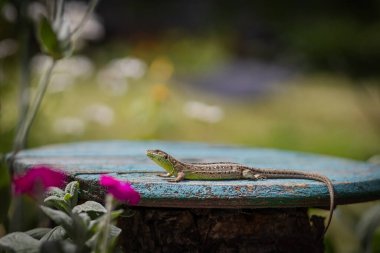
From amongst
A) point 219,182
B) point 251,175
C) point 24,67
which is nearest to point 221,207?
point 219,182

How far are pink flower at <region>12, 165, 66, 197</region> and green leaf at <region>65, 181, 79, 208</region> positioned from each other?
0.16 ft

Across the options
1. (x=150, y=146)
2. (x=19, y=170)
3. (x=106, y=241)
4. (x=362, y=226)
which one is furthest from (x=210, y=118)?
(x=106, y=241)

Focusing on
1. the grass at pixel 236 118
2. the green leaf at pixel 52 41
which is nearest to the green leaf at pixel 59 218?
the green leaf at pixel 52 41

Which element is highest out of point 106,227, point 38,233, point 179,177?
point 179,177

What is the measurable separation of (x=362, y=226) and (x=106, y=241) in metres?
1.92

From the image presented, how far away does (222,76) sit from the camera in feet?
32.4

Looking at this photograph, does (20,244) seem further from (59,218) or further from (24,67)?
(24,67)

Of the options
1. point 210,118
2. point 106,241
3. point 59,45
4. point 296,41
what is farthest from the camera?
point 296,41

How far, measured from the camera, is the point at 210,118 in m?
4.80

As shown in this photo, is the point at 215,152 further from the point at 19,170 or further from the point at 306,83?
the point at 306,83

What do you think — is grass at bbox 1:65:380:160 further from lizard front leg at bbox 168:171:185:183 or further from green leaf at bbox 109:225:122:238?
green leaf at bbox 109:225:122:238

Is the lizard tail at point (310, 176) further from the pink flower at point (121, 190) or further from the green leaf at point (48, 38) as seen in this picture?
the green leaf at point (48, 38)

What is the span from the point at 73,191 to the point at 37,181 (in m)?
0.12

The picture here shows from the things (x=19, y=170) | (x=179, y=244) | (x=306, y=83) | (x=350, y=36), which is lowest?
(x=179, y=244)
